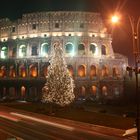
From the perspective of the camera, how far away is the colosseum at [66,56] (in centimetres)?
5703

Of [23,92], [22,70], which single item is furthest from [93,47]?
[23,92]

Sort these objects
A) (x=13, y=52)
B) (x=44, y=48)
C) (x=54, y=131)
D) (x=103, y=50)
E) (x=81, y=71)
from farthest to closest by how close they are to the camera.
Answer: (x=13, y=52), (x=103, y=50), (x=44, y=48), (x=81, y=71), (x=54, y=131)

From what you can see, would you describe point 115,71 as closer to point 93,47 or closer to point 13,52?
point 93,47

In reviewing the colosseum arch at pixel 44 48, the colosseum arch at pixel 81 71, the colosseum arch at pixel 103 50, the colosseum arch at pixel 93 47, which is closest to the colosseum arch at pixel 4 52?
the colosseum arch at pixel 44 48

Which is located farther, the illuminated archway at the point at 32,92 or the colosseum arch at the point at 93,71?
the colosseum arch at the point at 93,71

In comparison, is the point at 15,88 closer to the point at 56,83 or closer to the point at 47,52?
the point at 47,52

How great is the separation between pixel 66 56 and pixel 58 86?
23.2 metres

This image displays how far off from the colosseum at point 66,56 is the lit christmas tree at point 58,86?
2010 centimetres

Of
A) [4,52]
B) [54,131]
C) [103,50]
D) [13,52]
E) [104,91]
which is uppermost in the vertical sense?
[4,52]

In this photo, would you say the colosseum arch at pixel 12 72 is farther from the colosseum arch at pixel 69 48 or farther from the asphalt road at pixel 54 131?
the asphalt road at pixel 54 131

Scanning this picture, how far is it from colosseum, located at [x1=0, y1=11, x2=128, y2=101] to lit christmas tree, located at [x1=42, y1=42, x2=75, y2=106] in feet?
65.9

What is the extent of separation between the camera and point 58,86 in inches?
1373

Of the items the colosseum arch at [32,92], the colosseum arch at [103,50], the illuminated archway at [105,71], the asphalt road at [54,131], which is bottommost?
the asphalt road at [54,131]

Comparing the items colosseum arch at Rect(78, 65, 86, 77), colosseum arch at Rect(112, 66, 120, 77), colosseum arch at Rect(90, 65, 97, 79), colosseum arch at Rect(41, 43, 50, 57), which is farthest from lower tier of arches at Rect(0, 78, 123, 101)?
colosseum arch at Rect(41, 43, 50, 57)
